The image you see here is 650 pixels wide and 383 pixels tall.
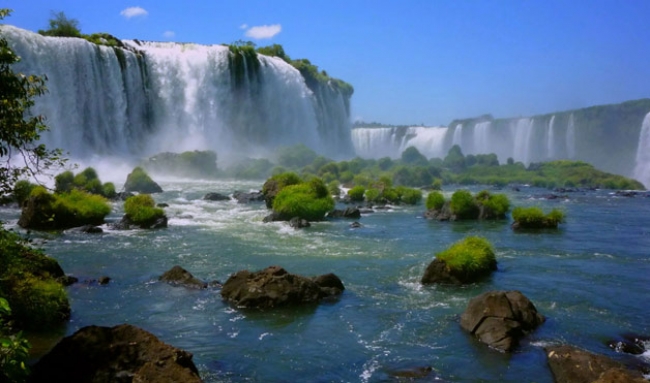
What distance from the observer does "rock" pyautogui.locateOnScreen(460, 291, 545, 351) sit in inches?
401

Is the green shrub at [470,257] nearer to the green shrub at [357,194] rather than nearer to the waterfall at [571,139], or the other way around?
the green shrub at [357,194]

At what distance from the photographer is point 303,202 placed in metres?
27.5

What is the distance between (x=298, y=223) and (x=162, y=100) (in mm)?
36630

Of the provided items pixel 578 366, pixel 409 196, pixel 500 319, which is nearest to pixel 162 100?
pixel 409 196

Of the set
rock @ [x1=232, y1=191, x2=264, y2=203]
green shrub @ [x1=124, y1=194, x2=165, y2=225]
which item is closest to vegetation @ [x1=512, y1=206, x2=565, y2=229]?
green shrub @ [x1=124, y1=194, x2=165, y2=225]

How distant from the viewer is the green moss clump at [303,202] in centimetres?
2700

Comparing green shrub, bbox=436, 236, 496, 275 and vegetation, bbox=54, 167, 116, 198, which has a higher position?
vegetation, bbox=54, 167, 116, 198

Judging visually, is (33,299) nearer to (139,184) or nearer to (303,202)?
(303,202)

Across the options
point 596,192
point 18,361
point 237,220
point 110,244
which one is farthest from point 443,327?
point 596,192

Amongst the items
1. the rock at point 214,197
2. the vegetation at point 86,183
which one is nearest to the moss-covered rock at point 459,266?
the rock at point 214,197

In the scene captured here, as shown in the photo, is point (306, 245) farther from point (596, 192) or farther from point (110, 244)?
point (596, 192)

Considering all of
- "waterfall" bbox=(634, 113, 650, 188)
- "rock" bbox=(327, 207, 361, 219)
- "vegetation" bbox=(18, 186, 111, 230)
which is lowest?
"rock" bbox=(327, 207, 361, 219)

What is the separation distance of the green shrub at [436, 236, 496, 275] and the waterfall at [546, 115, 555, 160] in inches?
3160

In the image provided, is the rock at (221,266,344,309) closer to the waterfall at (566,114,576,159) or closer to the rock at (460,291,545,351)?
the rock at (460,291,545,351)
